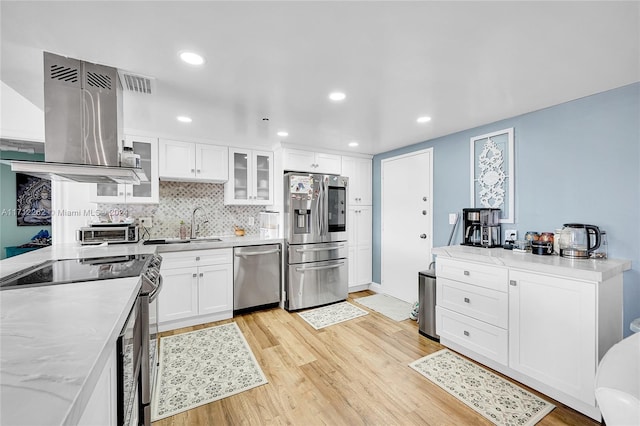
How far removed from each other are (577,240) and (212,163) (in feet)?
12.7

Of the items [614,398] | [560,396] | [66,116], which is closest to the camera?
[614,398]

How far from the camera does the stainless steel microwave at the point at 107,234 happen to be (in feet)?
8.81

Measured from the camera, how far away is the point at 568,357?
1.81 metres

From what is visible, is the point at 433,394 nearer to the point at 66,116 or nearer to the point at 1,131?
the point at 66,116

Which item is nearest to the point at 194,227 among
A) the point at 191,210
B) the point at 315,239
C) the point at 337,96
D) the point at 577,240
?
the point at 191,210

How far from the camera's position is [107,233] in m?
2.77

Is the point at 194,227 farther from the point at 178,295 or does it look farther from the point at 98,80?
the point at 98,80

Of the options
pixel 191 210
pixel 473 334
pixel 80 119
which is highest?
pixel 80 119

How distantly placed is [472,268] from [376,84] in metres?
1.75

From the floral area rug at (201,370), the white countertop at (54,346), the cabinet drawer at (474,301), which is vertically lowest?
the floral area rug at (201,370)

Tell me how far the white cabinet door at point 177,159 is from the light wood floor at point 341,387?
6.07 ft

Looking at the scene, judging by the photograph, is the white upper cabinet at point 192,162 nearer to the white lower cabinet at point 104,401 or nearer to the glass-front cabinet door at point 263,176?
the glass-front cabinet door at point 263,176

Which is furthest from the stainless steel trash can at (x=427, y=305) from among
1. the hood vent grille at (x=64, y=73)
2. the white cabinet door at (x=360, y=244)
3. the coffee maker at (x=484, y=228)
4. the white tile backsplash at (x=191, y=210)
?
the hood vent grille at (x=64, y=73)

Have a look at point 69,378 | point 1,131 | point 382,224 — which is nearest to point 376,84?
point 69,378
